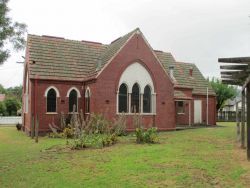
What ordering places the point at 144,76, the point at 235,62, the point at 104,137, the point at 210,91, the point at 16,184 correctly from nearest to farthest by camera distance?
the point at 16,184, the point at 235,62, the point at 104,137, the point at 144,76, the point at 210,91

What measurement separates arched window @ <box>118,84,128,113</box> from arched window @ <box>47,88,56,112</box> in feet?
17.0

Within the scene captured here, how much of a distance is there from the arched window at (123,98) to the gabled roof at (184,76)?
8530mm

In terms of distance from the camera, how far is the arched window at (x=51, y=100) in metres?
30.1

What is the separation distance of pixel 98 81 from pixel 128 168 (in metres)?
17.1

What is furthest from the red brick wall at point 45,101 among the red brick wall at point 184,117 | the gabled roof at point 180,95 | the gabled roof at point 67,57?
the red brick wall at point 184,117

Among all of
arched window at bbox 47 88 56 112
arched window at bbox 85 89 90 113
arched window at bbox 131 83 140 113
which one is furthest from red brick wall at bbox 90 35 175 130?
arched window at bbox 47 88 56 112

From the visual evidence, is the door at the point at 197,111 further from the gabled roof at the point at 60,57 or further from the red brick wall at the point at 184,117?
the gabled roof at the point at 60,57

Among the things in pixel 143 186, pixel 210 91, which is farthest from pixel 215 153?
pixel 210 91

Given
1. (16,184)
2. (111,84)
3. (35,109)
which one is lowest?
(16,184)

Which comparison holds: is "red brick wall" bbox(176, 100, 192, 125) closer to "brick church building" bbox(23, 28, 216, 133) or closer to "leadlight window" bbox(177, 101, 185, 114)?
"leadlight window" bbox(177, 101, 185, 114)

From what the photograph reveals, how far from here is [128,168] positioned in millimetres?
12906

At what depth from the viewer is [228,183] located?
33.5ft

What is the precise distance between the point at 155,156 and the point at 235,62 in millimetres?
5439

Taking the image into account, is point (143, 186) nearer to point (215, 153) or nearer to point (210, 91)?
point (215, 153)
